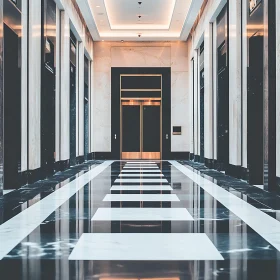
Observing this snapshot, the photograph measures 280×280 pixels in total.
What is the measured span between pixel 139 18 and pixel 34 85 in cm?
1324

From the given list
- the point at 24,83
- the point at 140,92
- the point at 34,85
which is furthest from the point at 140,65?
the point at 24,83

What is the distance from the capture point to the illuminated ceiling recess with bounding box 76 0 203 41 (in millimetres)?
21203

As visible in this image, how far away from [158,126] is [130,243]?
→ 24.2m

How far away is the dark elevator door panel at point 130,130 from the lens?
2888 centimetres

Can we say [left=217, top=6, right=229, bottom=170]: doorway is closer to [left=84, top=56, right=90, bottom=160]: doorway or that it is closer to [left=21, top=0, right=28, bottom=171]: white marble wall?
[left=21, top=0, right=28, bottom=171]: white marble wall

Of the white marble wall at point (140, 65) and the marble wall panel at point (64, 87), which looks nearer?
the marble wall panel at point (64, 87)

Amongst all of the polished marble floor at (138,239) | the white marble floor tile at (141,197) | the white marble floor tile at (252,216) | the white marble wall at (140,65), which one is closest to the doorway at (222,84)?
the white marble floor tile at (252,216)

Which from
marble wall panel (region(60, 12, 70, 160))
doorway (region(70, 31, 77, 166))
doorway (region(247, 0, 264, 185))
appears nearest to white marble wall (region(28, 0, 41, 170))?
marble wall panel (region(60, 12, 70, 160))

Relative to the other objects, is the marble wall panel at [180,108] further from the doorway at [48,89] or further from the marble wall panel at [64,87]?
the doorway at [48,89]

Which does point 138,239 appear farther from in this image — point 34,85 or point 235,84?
point 235,84

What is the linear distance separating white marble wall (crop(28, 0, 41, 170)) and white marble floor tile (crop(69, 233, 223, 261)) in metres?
7.22

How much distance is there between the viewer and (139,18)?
80.4ft

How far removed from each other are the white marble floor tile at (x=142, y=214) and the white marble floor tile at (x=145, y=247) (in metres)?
1.11

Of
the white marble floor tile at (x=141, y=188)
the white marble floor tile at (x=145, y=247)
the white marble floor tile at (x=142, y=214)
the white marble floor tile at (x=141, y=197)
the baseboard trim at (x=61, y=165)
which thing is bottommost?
the white marble floor tile at (x=141, y=188)
